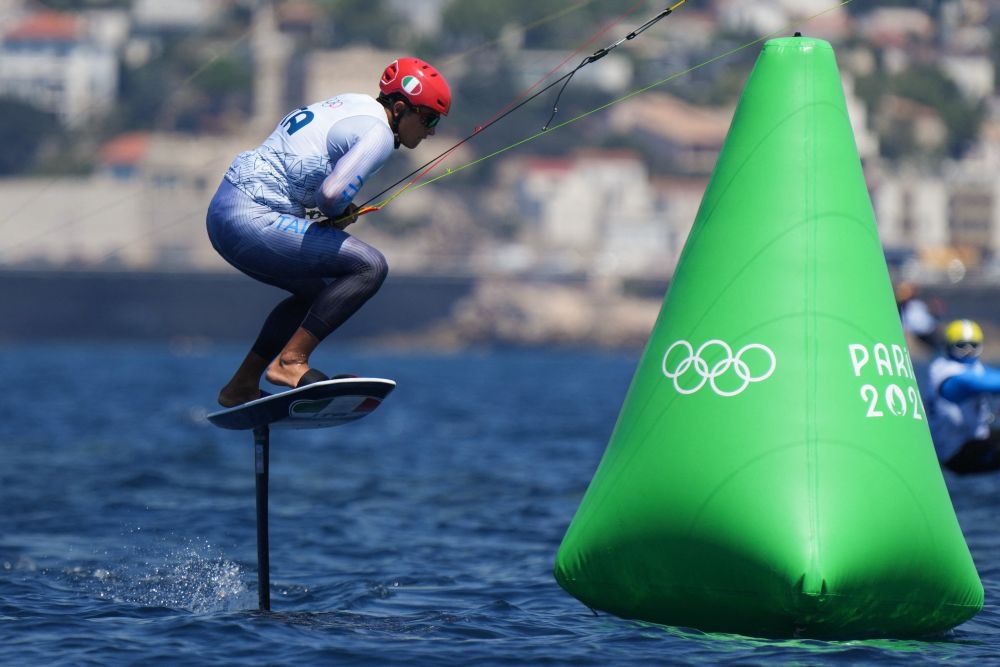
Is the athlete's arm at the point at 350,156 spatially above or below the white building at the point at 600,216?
below

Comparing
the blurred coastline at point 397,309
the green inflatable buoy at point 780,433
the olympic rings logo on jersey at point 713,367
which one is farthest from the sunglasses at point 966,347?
the blurred coastline at point 397,309

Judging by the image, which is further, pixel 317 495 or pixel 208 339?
pixel 208 339

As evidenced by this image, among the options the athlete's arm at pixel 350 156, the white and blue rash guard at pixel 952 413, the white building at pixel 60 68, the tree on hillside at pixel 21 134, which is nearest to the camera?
the athlete's arm at pixel 350 156

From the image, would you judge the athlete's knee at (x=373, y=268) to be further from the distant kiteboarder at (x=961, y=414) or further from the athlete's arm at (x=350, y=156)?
the distant kiteboarder at (x=961, y=414)

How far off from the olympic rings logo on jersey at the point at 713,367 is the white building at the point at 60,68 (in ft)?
479

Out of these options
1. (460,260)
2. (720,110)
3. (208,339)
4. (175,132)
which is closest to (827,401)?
(208,339)

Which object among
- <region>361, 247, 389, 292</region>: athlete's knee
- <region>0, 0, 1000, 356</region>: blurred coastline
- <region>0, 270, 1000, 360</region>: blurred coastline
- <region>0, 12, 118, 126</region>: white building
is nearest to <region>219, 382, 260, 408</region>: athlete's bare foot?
<region>361, 247, 389, 292</region>: athlete's knee

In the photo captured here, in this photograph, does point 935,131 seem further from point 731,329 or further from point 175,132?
point 731,329

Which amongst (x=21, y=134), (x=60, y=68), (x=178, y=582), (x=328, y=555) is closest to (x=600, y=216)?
(x=21, y=134)

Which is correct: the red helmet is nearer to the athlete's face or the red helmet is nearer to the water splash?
the athlete's face

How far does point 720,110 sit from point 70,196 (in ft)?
200

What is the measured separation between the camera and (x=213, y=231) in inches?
344

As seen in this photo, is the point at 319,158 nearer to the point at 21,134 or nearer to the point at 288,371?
the point at 288,371

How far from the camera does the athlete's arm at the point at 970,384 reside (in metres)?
11.9
